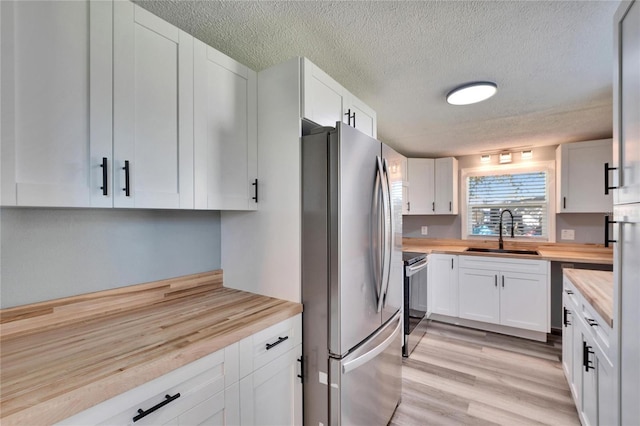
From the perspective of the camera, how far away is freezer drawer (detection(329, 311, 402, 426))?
1.42 meters

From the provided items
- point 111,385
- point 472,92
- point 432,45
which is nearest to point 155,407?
point 111,385

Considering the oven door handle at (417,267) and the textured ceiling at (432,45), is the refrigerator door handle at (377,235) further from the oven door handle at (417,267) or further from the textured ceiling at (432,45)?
the oven door handle at (417,267)

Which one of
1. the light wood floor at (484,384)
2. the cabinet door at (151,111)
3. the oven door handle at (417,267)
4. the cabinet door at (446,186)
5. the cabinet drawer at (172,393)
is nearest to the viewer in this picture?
the cabinet drawer at (172,393)

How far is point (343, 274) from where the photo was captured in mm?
1413

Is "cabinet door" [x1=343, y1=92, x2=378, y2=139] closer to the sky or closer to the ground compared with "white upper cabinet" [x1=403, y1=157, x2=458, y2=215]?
closer to the sky

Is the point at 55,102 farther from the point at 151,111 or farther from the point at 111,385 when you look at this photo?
the point at 111,385

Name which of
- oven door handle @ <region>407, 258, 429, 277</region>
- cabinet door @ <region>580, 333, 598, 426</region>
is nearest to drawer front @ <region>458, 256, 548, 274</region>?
oven door handle @ <region>407, 258, 429, 277</region>

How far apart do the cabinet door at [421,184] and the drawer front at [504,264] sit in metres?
0.89

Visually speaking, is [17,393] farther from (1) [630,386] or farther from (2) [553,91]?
(2) [553,91]

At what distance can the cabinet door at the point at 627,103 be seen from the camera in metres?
0.88

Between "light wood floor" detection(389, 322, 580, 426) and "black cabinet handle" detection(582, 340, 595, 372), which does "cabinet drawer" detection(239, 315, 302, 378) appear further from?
"black cabinet handle" detection(582, 340, 595, 372)

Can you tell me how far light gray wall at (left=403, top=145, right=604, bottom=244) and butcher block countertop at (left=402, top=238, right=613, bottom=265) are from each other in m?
0.08

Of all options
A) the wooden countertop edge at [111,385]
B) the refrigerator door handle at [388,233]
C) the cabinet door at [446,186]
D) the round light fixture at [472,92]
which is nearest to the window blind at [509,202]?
the cabinet door at [446,186]

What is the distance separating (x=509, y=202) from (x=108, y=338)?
4.36 metres
